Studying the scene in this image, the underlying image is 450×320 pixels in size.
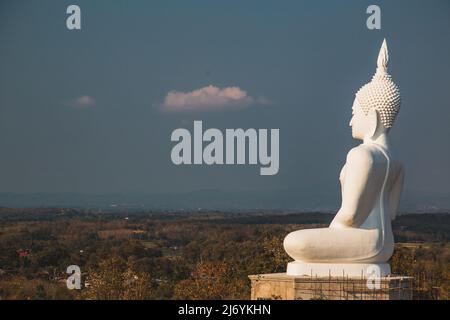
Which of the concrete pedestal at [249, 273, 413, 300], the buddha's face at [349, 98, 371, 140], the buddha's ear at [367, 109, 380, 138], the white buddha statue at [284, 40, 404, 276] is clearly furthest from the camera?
the buddha's face at [349, 98, 371, 140]

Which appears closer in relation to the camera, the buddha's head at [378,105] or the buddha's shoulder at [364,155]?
the buddha's shoulder at [364,155]

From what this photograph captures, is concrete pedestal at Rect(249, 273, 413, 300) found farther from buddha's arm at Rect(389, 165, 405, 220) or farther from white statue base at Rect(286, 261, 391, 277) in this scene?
buddha's arm at Rect(389, 165, 405, 220)

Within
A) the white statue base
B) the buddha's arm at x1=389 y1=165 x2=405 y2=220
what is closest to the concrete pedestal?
the white statue base

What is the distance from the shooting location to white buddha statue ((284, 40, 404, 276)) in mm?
11211

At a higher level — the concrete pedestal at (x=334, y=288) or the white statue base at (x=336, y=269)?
the white statue base at (x=336, y=269)

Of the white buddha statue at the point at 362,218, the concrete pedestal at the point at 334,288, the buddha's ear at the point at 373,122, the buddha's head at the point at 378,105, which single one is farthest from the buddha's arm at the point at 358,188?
the concrete pedestal at the point at 334,288

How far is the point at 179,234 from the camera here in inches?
1148


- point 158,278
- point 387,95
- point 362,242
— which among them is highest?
point 387,95

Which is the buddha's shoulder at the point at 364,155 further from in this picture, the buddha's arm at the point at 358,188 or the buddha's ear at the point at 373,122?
the buddha's ear at the point at 373,122

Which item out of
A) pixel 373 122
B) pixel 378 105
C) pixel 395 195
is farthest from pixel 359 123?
pixel 395 195

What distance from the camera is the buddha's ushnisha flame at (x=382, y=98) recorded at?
11820 millimetres
